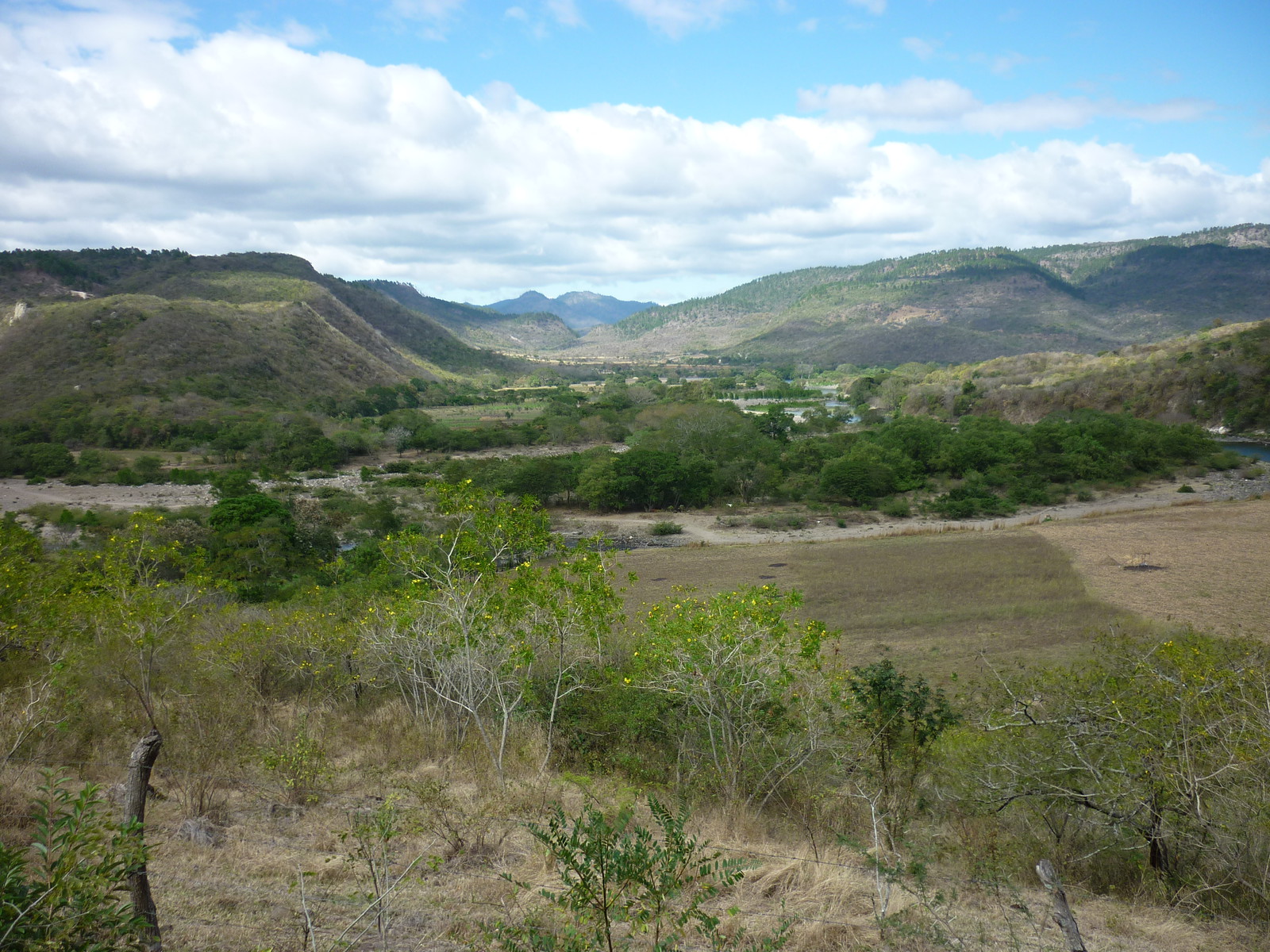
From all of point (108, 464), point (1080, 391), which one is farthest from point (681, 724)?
point (1080, 391)

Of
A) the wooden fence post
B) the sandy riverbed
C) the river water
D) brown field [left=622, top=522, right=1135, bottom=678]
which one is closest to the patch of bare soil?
the sandy riverbed

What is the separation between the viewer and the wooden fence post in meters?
4.47

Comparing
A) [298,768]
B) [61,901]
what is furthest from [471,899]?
[61,901]

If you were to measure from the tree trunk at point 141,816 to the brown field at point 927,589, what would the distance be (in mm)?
13646

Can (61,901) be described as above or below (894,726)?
above

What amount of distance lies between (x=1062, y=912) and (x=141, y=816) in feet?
19.7

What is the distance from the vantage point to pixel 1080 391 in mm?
90875

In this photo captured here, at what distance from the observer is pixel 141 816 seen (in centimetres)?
477

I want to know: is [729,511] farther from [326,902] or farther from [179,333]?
[179,333]

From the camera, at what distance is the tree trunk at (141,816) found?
13.8 ft

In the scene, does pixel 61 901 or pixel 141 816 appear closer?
pixel 61 901

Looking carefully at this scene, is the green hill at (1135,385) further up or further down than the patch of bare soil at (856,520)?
further up

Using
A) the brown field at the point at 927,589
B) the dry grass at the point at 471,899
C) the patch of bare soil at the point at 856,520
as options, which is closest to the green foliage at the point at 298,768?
the dry grass at the point at 471,899

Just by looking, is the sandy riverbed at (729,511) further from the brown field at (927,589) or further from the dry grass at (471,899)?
the dry grass at (471,899)
